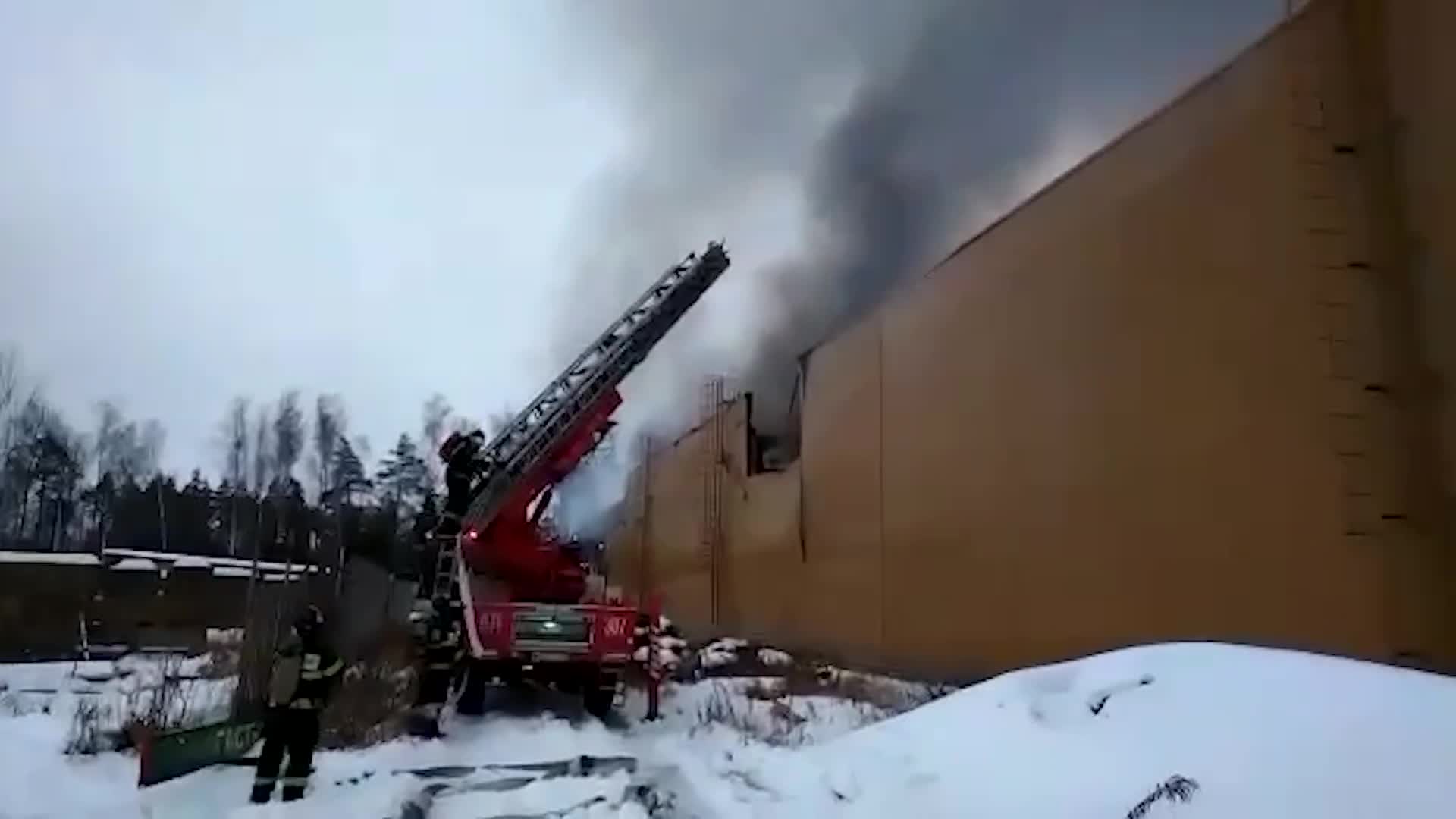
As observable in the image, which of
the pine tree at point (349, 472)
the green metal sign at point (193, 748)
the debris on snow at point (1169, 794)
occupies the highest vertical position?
the pine tree at point (349, 472)

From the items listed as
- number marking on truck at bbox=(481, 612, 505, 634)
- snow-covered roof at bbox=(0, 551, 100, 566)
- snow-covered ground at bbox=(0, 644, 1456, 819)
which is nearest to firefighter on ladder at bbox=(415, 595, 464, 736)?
number marking on truck at bbox=(481, 612, 505, 634)

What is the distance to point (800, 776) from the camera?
7.20 m

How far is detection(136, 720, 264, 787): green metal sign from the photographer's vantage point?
7.23 metres

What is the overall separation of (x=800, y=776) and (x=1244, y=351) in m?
4.95

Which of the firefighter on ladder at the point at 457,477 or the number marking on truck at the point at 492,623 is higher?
the firefighter on ladder at the point at 457,477

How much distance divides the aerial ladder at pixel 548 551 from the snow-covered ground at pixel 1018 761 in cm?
200

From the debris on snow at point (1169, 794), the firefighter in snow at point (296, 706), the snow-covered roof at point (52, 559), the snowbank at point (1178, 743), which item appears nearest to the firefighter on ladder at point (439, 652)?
the firefighter in snow at point (296, 706)

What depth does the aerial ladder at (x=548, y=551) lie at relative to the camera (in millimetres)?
12539

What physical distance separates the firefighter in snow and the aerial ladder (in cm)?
446

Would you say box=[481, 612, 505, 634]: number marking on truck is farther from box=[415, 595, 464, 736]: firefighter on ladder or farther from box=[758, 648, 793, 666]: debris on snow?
box=[758, 648, 793, 666]: debris on snow

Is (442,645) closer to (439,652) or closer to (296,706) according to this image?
(439,652)

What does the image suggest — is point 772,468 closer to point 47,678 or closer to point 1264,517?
point 47,678

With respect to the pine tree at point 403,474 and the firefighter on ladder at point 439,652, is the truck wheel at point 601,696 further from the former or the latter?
the pine tree at point 403,474

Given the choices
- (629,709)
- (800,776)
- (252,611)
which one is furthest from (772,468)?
(800,776)
